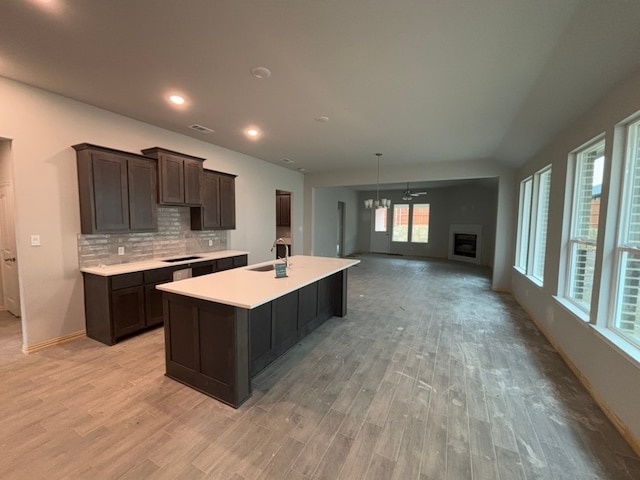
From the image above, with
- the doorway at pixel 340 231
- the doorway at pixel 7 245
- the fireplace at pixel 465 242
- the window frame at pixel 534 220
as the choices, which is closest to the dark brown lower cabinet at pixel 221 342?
the doorway at pixel 7 245

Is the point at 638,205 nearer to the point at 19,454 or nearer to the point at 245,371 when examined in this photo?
the point at 245,371

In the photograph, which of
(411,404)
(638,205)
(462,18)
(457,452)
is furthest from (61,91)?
(638,205)

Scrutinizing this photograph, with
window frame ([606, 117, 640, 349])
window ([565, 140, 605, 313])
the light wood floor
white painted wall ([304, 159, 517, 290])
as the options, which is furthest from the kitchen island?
white painted wall ([304, 159, 517, 290])

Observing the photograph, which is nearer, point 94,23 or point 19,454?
point 19,454

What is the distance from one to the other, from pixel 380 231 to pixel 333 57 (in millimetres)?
9814

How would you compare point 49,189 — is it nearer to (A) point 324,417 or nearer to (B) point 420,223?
(A) point 324,417

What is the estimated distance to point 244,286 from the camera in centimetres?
235

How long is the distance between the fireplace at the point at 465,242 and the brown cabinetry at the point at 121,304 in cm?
957

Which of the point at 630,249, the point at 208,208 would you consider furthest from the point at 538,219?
the point at 208,208

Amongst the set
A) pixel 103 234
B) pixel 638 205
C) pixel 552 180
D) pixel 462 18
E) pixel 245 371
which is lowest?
pixel 245 371

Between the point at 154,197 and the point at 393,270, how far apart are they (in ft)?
20.5

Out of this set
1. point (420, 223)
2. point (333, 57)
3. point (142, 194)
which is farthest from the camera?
point (420, 223)

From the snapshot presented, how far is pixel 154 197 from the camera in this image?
363cm

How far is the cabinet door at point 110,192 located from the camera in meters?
3.08
